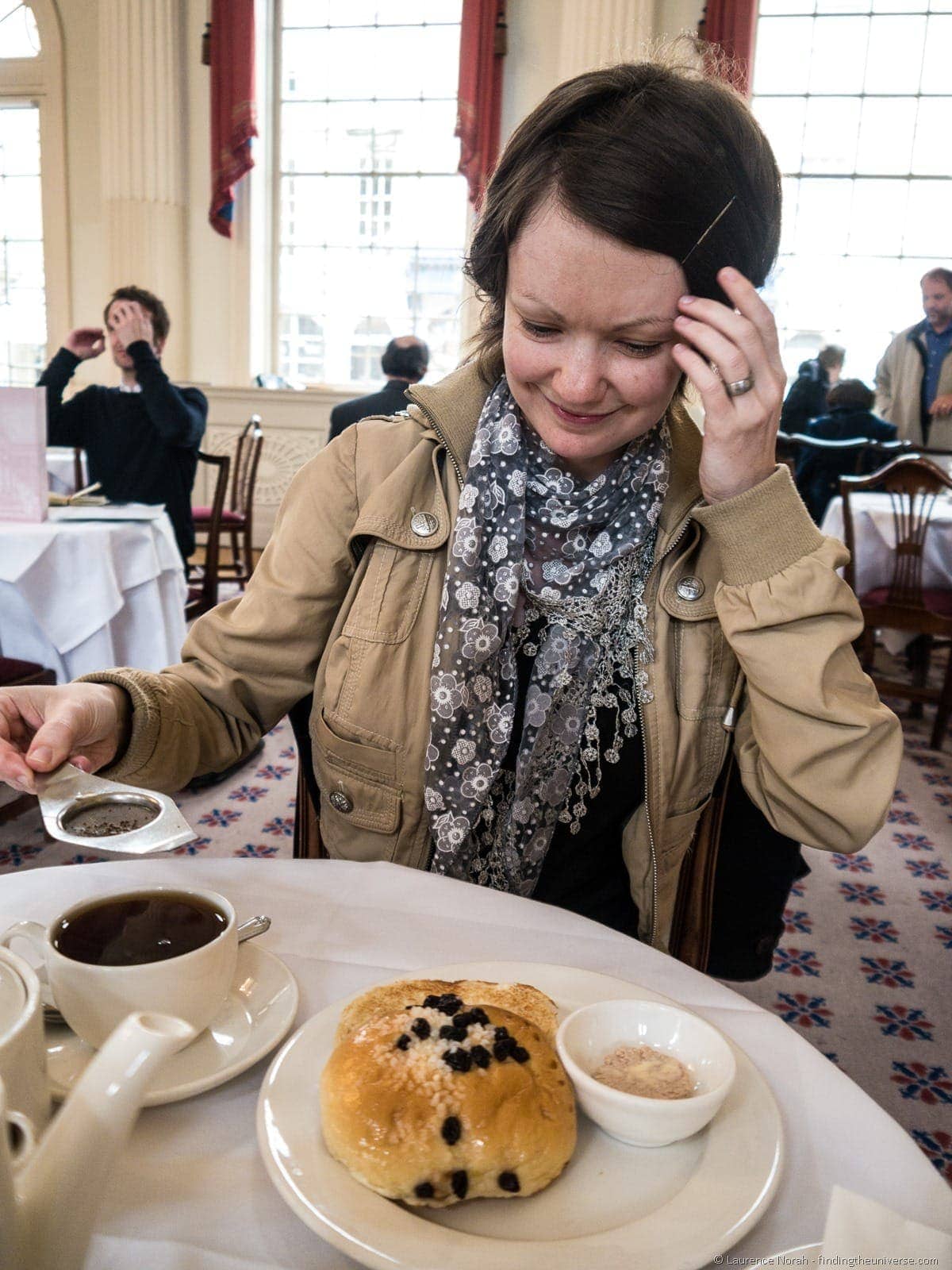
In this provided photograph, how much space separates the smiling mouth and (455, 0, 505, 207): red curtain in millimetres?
4882

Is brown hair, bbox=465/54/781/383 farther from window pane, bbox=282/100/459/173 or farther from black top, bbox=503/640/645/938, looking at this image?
window pane, bbox=282/100/459/173

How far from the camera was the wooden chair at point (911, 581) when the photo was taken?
3252mm

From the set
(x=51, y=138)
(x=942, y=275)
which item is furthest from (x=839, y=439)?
(x=51, y=138)

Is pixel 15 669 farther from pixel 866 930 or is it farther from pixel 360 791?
pixel 866 930

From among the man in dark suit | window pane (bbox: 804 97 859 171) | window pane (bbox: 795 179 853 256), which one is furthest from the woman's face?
window pane (bbox: 804 97 859 171)

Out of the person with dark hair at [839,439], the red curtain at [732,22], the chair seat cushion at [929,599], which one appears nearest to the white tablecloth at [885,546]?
the chair seat cushion at [929,599]

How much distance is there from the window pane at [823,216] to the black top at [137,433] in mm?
4218

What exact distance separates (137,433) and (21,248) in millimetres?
4065

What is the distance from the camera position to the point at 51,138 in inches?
239

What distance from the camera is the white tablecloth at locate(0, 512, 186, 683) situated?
7.35ft

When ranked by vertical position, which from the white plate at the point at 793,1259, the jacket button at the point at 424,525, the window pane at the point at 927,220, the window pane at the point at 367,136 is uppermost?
the window pane at the point at 367,136

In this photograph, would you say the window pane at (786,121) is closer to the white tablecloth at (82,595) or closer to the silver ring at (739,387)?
the white tablecloth at (82,595)

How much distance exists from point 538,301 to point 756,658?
0.39 metres

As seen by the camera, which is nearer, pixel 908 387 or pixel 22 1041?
pixel 22 1041
